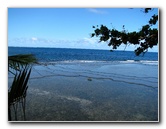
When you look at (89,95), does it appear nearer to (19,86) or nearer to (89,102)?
(89,102)

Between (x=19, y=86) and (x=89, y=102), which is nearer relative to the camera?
(x=19, y=86)

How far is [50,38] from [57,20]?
0.36m

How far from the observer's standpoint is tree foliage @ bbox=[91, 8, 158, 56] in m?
2.42

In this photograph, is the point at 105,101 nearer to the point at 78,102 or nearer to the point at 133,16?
the point at 78,102

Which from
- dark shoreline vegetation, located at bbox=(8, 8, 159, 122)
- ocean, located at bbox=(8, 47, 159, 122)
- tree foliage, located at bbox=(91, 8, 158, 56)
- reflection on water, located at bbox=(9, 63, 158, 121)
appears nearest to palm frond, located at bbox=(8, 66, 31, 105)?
dark shoreline vegetation, located at bbox=(8, 8, 159, 122)

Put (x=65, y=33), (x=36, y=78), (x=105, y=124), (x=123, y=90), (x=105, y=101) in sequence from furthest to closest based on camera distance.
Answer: (x=36, y=78) < (x=123, y=90) < (x=105, y=101) < (x=65, y=33) < (x=105, y=124)

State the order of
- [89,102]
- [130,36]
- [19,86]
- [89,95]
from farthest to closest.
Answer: [89,95], [89,102], [130,36], [19,86]

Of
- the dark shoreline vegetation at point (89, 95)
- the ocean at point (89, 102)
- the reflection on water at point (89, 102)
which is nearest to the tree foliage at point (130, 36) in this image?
the dark shoreline vegetation at point (89, 95)

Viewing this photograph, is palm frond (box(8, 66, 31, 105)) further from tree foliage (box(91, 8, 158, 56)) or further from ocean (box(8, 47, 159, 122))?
tree foliage (box(91, 8, 158, 56))

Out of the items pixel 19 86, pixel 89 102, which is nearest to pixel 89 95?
pixel 89 102

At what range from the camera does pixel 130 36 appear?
2.42 meters

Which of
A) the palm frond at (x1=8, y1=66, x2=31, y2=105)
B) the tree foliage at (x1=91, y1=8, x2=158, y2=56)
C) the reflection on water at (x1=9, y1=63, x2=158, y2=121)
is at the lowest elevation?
the reflection on water at (x1=9, y1=63, x2=158, y2=121)

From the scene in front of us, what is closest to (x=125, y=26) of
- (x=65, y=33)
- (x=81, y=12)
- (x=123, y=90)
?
(x=81, y=12)
